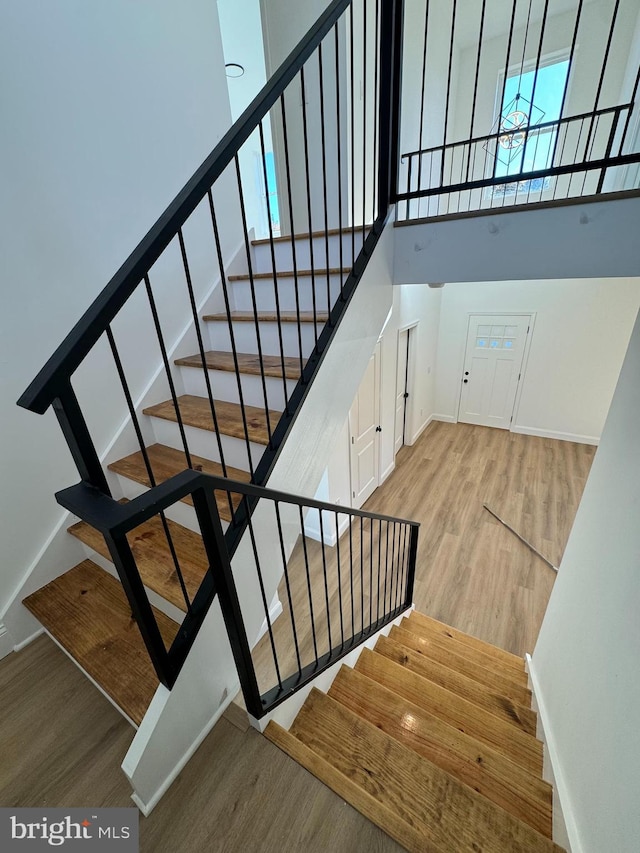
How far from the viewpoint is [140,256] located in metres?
0.76

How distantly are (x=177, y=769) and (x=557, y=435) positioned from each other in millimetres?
6223

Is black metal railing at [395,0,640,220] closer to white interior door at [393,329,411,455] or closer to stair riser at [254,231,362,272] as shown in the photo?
white interior door at [393,329,411,455]

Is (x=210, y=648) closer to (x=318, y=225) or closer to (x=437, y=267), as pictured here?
(x=437, y=267)

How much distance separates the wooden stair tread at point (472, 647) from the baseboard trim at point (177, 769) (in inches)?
67.7

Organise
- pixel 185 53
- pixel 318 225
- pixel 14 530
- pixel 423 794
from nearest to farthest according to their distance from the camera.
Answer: pixel 423 794 < pixel 14 530 < pixel 185 53 < pixel 318 225

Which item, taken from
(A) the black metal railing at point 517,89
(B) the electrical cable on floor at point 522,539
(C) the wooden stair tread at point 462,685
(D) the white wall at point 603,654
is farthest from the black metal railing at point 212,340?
(B) the electrical cable on floor at point 522,539

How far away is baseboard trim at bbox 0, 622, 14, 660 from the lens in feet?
4.73

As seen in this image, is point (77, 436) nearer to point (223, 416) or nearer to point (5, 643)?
point (223, 416)

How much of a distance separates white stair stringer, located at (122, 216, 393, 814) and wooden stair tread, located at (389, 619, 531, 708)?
4.73 ft

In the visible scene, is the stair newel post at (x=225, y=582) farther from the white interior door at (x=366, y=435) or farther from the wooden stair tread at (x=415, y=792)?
the white interior door at (x=366, y=435)

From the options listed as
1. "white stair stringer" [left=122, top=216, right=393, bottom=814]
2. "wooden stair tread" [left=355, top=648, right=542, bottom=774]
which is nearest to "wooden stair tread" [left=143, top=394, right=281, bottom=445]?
"white stair stringer" [left=122, top=216, right=393, bottom=814]

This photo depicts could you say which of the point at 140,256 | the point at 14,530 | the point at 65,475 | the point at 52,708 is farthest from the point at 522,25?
the point at 52,708

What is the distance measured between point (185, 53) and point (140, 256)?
188 centimetres

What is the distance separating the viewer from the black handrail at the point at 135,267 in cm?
67
